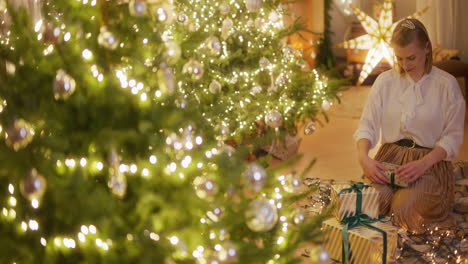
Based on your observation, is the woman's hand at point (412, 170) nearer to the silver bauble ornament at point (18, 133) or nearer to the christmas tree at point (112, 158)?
the christmas tree at point (112, 158)

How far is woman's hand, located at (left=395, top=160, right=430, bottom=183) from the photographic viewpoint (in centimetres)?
257

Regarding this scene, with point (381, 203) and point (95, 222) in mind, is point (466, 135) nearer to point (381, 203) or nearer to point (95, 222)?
point (381, 203)

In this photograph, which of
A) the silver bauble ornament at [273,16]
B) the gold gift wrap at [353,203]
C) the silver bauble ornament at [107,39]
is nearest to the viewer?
the silver bauble ornament at [107,39]

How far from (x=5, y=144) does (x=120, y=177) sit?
0.93ft

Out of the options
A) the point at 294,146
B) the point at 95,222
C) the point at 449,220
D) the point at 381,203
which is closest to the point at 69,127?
the point at 95,222

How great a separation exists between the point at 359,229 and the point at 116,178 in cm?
141

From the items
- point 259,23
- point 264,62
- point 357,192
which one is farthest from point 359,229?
point 259,23

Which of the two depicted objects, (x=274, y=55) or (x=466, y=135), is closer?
(x=274, y=55)

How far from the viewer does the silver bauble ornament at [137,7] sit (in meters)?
1.12

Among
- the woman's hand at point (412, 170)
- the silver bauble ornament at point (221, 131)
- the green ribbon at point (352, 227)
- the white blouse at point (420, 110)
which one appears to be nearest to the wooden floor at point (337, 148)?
the white blouse at point (420, 110)

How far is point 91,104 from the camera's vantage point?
3.63 feet

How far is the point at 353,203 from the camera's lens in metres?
2.30

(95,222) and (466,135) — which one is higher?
(95,222)

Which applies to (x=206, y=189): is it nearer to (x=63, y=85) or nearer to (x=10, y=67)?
(x=63, y=85)
